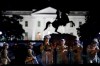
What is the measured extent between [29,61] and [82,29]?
27159 millimetres

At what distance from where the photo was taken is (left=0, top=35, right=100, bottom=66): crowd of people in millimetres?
11227

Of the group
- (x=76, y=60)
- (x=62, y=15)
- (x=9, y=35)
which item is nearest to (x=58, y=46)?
(x=76, y=60)

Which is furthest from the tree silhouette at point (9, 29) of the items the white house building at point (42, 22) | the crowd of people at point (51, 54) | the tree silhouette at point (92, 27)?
the crowd of people at point (51, 54)

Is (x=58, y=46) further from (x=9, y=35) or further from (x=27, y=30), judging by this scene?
(x=27, y=30)

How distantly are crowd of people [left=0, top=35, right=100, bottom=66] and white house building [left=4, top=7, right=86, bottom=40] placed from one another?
49.1m

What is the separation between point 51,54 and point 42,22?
50827mm

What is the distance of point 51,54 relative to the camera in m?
11.8

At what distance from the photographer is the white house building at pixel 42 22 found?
61750 millimetres

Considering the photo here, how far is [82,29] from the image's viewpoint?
38.0m

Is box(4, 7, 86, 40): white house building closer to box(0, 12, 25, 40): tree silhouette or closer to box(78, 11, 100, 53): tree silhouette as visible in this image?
box(0, 12, 25, 40): tree silhouette

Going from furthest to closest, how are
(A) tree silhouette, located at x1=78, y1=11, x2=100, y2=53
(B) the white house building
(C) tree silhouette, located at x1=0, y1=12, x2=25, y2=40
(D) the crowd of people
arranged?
1. (B) the white house building
2. (C) tree silhouette, located at x1=0, y1=12, x2=25, y2=40
3. (A) tree silhouette, located at x1=78, y1=11, x2=100, y2=53
4. (D) the crowd of people

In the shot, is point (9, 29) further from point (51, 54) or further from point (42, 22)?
point (51, 54)

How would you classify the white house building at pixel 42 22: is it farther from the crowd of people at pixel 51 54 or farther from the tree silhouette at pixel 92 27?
the crowd of people at pixel 51 54

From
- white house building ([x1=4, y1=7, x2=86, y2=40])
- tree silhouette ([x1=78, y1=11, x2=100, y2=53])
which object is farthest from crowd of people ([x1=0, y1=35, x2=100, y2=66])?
white house building ([x1=4, y1=7, x2=86, y2=40])
